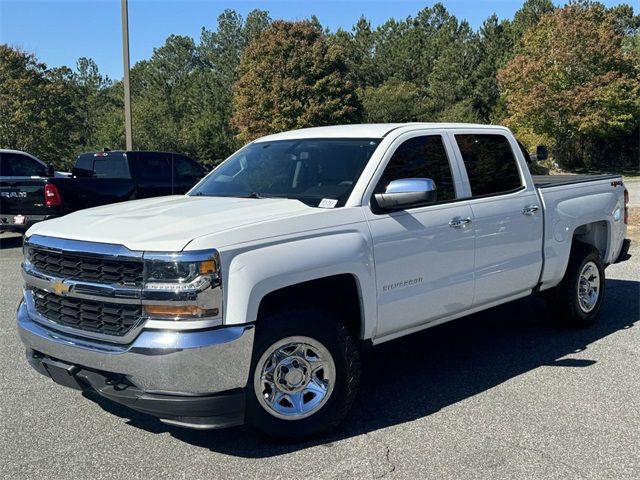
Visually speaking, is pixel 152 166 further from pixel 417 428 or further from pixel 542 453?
pixel 542 453

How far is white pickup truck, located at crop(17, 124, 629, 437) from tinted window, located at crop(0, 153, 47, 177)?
31.2 ft

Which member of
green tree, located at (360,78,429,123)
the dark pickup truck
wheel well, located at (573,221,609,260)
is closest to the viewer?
wheel well, located at (573,221,609,260)

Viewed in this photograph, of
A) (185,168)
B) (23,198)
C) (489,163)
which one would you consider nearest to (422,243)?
(489,163)

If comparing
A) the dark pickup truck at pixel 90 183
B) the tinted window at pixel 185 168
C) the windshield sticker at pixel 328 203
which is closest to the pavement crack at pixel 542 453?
the windshield sticker at pixel 328 203

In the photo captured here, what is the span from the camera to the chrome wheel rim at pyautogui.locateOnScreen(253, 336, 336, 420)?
12.3 ft

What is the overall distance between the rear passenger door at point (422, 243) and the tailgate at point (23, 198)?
28.0ft

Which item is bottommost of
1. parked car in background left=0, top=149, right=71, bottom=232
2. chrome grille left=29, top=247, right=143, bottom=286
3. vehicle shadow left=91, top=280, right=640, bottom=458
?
vehicle shadow left=91, top=280, right=640, bottom=458

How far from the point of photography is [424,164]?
4.83 metres

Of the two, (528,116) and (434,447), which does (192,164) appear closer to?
(434,447)

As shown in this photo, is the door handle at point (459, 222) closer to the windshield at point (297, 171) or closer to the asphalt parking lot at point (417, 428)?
the windshield at point (297, 171)

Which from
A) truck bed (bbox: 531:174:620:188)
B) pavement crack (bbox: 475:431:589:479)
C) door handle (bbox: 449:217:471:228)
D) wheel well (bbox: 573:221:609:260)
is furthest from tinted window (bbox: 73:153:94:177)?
A: pavement crack (bbox: 475:431:589:479)

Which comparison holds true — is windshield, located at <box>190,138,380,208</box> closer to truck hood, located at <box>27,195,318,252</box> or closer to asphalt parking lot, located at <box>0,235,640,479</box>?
truck hood, located at <box>27,195,318,252</box>

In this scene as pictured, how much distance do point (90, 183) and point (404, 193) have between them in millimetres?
8662

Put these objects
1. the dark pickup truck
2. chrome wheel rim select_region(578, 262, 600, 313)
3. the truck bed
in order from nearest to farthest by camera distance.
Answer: the truck bed
chrome wheel rim select_region(578, 262, 600, 313)
the dark pickup truck
